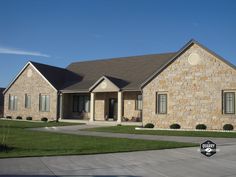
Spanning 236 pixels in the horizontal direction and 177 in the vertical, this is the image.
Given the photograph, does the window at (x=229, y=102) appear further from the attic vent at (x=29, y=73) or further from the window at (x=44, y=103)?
the attic vent at (x=29, y=73)

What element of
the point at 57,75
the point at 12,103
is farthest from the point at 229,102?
the point at 12,103

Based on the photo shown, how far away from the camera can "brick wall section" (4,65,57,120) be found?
40.7 m

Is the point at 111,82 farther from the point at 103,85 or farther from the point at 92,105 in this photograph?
the point at 92,105

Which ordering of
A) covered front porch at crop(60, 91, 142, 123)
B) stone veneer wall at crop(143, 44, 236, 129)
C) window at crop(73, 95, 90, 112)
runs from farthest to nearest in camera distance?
window at crop(73, 95, 90, 112)
covered front porch at crop(60, 91, 142, 123)
stone veneer wall at crop(143, 44, 236, 129)

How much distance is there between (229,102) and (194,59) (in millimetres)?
4245

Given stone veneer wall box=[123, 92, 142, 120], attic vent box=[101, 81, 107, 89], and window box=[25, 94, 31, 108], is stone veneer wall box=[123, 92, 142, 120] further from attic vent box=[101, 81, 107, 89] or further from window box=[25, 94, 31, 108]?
window box=[25, 94, 31, 108]

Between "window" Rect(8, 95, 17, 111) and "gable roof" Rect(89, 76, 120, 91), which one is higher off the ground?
"gable roof" Rect(89, 76, 120, 91)

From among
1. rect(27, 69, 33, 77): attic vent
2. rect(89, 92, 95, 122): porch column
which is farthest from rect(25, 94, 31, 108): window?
rect(89, 92, 95, 122): porch column

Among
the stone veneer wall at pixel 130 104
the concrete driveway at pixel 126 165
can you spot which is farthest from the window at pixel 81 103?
the concrete driveway at pixel 126 165

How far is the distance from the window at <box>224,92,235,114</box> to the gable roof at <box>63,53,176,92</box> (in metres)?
8.74

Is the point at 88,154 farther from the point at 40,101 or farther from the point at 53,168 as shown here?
the point at 40,101

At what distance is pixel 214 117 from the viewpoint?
2788 cm

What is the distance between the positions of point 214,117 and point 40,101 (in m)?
21.1

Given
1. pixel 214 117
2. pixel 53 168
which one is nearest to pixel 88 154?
pixel 53 168
